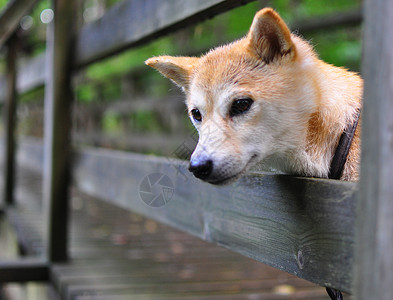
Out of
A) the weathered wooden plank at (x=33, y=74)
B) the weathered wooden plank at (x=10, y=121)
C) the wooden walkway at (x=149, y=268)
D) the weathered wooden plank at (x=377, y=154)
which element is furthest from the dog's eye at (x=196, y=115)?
the weathered wooden plank at (x=10, y=121)

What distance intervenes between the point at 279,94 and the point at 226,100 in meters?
0.19

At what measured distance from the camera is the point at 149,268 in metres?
3.72

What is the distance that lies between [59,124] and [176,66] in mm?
1958

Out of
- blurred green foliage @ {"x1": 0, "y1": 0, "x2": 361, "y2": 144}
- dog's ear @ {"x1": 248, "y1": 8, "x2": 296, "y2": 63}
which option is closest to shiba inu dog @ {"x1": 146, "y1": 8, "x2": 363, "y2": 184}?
dog's ear @ {"x1": 248, "y1": 8, "x2": 296, "y2": 63}

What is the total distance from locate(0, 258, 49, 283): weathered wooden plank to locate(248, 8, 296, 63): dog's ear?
2699mm

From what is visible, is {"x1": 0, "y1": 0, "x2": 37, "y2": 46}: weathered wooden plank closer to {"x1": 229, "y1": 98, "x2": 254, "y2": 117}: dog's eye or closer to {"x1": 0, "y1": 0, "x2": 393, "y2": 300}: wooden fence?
{"x1": 0, "y1": 0, "x2": 393, "y2": 300}: wooden fence

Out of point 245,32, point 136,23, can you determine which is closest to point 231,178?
point 136,23

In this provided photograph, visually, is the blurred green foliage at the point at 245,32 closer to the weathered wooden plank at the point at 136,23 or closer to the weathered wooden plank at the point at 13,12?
the weathered wooden plank at the point at 13,12

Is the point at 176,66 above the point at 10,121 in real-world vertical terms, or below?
below

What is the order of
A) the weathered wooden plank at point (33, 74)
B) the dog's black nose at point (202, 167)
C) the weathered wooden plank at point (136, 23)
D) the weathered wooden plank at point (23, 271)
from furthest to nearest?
the weathered wooden plank at point (33, 74) < the weathered wooden plank at point (23, 271) < the weathered wooden plank at point (136, 23) < the dog's black nose at point (202, 167)

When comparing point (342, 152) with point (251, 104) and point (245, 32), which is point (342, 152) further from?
point (245, 32)

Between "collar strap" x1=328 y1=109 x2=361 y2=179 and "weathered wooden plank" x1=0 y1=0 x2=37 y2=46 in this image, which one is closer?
"collar strap" x1=328 y1=109 x2=361 y2=179

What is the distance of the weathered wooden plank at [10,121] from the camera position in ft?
20.6

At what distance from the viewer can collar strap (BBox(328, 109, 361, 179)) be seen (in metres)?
1.72
